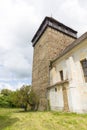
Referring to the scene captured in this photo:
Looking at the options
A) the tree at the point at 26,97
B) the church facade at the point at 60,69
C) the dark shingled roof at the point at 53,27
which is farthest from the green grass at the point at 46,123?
the dark shingled roof at the point at 53,27

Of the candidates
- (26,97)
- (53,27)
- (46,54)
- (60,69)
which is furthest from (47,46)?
(26,97)

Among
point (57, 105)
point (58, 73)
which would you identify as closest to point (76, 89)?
point (57, 105)

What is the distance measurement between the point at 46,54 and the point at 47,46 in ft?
4.20

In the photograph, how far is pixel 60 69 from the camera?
1783 cm

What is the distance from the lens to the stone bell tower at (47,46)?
65.4 feet

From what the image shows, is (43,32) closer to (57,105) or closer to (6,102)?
(57,105)

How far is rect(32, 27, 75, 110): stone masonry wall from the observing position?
19672 millimetres

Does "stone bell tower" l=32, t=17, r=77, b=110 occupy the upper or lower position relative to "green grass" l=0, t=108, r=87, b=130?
upper

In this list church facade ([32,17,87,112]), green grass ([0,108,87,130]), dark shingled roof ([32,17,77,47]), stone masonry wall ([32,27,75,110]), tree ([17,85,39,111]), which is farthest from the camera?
dark shingled roof ([32,17,77,47])

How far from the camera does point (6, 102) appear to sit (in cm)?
2997

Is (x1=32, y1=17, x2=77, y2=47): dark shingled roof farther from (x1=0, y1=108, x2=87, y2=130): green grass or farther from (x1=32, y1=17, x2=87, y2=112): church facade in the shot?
(x1=0, y1=108, x2=87, y2=130): green grass

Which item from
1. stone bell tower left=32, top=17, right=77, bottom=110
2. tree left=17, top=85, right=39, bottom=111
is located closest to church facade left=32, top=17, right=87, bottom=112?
stone bell tower left=32, top=17, right=77, bottom=110

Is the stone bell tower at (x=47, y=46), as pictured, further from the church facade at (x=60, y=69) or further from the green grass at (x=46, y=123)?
the green grass at (x=46, y=123)

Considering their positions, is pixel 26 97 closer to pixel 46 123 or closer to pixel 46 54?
pixel 46 54
